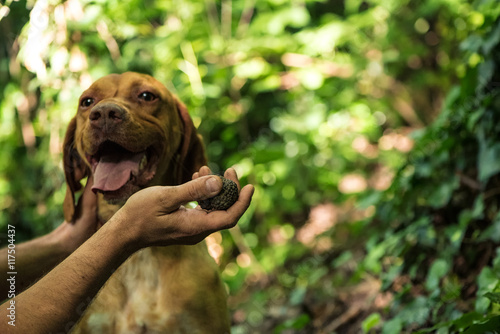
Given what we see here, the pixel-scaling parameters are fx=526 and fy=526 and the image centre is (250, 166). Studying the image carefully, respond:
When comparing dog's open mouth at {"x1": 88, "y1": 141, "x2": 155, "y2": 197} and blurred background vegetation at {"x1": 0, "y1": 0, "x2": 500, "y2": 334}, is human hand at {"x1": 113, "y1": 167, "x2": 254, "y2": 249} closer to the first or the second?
dog's open mouth at {"x1": 88, "y1": 141, "x2": 155, "y2": 197}

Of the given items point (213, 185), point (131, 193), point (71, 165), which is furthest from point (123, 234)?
point (71, 165)

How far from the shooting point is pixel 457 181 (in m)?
2.42

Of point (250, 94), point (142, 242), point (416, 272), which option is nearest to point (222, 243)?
point (250, 94)

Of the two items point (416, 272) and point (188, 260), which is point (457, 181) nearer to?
point (416, 272)

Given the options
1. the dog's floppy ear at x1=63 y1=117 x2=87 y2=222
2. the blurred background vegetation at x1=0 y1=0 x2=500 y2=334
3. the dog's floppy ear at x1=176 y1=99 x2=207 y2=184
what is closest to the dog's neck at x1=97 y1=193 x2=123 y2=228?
the dog's floppy ear at x1=63 y1=117 x2=87 y2=222

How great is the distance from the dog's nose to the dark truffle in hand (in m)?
0.49

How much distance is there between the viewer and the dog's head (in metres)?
1.61

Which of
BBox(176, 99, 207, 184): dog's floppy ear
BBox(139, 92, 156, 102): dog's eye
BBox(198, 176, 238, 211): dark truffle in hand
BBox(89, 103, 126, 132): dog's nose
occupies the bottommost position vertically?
BBox(176, 99, 207, 184): dog's floppy ear

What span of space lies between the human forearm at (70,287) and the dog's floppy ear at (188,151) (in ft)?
2.39

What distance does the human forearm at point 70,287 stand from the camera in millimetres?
1184

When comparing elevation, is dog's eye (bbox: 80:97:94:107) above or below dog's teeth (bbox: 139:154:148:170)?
above

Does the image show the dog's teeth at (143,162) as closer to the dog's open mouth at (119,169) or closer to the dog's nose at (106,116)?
the dog's open mouth at (119,169)

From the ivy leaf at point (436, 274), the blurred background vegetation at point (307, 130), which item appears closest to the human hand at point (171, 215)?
the ivy leaf at point (436, 274)

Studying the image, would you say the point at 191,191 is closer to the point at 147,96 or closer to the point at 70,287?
the point at 70,287
